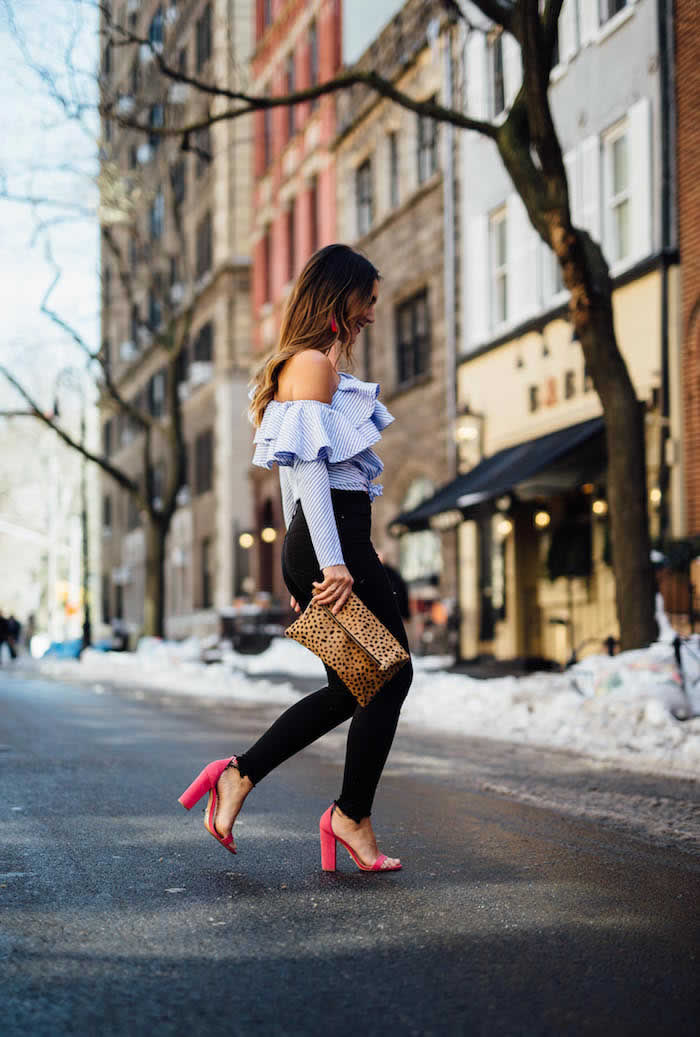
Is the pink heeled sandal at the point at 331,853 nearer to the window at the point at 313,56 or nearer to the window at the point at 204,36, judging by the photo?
the window at the point at 313,56

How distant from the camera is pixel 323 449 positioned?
4.77 meters

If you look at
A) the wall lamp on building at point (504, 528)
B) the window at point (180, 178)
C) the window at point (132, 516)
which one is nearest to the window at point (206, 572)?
the window at point (180, 178)

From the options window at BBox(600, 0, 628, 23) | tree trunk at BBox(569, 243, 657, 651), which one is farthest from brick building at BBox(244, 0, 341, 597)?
tree trunk at BBox(569, 243, 657, 651)

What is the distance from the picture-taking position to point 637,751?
938 centimetres

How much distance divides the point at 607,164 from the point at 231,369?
2200cm

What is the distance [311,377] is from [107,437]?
195ft

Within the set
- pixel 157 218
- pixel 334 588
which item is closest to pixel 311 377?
pixel 334 588

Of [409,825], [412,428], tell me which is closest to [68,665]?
[412,428]

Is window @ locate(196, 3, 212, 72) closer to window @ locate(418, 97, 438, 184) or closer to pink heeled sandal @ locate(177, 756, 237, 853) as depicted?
window @ locate(418, 97, 438, 184)

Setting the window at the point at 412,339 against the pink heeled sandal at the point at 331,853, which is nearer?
the pink heeled sandal at the point at 331,853

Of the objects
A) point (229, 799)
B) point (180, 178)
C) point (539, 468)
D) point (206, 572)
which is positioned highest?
point (180, 178)

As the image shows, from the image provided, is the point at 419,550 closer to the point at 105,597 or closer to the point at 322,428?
the point at 322,428

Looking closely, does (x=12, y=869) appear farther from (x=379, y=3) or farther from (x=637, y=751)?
(x=379, y=3)

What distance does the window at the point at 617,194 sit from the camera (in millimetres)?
18578
